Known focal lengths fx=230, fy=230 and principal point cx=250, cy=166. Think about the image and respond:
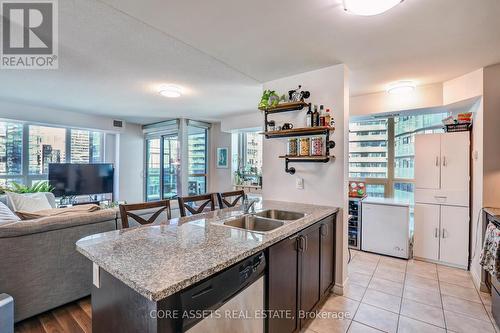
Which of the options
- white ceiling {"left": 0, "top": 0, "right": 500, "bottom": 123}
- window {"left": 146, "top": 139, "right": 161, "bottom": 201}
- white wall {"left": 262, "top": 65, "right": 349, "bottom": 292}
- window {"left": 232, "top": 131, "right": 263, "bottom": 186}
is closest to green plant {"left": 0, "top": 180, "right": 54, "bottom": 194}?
white ceiling {"left": 0, "top": 0, "right": 500, "bottom": 123}


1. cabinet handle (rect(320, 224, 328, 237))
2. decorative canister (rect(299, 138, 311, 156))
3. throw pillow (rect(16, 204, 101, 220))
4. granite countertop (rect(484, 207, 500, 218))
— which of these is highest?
decorative canister (rect(299, 138, 311, 156))

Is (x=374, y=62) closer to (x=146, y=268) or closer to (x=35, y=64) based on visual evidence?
(x=146, y=268)

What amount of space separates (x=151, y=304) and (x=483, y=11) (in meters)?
2.72

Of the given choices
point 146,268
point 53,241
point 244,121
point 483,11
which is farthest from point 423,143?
point 53,241

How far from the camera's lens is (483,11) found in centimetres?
164

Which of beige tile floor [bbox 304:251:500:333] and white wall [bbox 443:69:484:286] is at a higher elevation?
white wall [bbox 443:69:484:286]

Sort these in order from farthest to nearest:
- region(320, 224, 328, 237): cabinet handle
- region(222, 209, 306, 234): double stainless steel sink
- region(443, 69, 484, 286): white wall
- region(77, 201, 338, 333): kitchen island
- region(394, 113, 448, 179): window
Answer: region(394, 113, 448, 179): window < region(443, 69, 484, 286): white wall < region(320, 224, 328, 237): cabinet handle < region(222, 209, 306, 234): double stainless steel sink < region(77, 201, 338, 333): kitchen island

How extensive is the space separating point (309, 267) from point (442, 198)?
249 cm

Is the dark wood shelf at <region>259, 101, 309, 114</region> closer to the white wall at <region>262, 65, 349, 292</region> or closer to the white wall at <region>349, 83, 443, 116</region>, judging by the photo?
the white wall at <region>262, 65, 349, 292</region>

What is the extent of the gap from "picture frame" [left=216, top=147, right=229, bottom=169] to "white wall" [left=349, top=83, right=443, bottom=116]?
303 centimetres

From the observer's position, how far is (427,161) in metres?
3.25

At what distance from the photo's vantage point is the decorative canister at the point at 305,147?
259 cm

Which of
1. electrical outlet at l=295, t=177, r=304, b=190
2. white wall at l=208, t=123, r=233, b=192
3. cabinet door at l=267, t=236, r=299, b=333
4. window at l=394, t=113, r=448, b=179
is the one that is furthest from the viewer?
white wall at l=208, t=123, r=233, b=192

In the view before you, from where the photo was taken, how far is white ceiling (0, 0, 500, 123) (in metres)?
1.67
